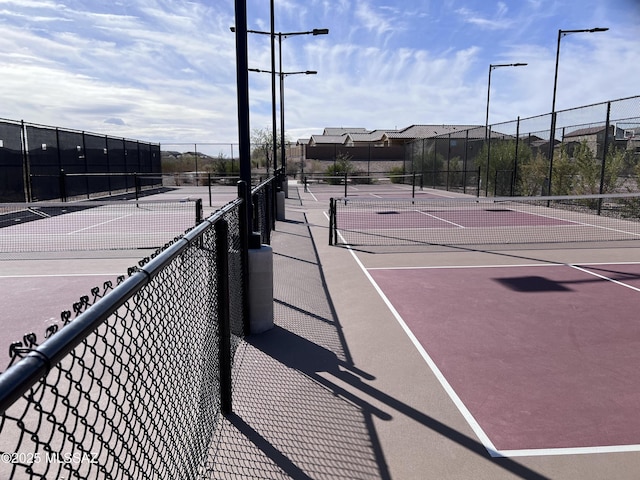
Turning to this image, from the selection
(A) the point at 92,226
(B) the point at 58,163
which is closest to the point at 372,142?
(B) the point at 58,163

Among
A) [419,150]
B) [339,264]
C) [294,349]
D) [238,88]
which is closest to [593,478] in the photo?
[294,349]

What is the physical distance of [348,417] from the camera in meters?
4.01

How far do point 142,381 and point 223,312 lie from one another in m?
1.56

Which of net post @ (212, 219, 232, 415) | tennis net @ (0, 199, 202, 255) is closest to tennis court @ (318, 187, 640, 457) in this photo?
net post @ (212, 219, 232, 415)

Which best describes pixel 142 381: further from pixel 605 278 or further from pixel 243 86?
pixel 605 278

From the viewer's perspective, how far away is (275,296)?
24.0 ft

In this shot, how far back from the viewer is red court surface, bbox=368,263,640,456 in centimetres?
386

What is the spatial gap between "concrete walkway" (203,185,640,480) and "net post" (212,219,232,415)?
186 millimetres

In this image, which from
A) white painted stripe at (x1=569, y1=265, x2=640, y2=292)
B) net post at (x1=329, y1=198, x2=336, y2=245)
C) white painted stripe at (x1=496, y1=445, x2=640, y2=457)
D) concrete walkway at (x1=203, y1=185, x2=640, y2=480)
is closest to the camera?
concrete walkway at (x1=203, y1=185, x2=640, y2=480)

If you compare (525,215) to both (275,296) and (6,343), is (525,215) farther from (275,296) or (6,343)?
(6,343)

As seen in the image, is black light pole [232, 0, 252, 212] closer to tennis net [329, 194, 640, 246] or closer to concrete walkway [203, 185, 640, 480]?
concrete walkway [203, 185, 640, 480]

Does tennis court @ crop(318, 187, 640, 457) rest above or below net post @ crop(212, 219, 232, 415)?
below

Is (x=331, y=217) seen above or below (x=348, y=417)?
above

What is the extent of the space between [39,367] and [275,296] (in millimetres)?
6005
